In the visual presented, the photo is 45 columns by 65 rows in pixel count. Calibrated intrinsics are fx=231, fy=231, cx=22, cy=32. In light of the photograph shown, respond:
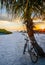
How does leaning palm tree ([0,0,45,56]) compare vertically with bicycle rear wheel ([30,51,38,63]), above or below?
above

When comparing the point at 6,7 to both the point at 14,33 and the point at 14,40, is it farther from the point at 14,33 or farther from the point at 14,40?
the point at 14,33

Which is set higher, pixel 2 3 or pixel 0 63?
pixel 2 3

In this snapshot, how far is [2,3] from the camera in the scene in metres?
5.27

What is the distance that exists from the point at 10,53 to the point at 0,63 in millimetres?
959

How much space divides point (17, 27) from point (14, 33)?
4.63ft

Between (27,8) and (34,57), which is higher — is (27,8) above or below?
above

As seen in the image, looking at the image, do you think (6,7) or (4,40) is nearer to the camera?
(6,7)

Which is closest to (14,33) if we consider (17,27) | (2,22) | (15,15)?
(17,27)

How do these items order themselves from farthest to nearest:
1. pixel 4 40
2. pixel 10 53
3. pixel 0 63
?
pixel 4 40 < pixel 10 53 < pixel 0 63

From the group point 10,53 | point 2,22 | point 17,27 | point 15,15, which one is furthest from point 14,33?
point 15,15

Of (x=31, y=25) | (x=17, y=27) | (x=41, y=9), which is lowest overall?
(x=17, y=27)

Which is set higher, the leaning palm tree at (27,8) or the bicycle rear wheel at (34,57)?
the leaning palm tree at (27,8)

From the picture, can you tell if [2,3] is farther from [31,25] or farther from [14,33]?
[14,33]

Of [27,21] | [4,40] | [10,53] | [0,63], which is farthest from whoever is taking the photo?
[4,40]
